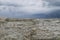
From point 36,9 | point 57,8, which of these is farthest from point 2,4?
point 57,8

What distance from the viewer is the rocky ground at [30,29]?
101cm

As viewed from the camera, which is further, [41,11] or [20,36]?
[41,11]

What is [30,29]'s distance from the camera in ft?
3.51

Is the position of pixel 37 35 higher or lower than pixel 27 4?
lower

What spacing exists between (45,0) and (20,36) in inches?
20.5

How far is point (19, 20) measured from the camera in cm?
116

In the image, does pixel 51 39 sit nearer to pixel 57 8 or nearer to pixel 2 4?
pixel 57 8

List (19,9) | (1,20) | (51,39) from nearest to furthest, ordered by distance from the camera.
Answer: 1. (51,39)
2. (1,20)
3. (19,9)

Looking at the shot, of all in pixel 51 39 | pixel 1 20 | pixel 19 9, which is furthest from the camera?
pixel 19 9

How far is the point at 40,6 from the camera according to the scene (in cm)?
127

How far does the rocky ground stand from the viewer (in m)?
1.01

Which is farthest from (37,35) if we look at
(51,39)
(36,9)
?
(36,9)

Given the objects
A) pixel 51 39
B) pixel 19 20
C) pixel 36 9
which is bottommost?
pixel 51 39

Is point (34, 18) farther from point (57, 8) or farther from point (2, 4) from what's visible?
point (2, 4)
